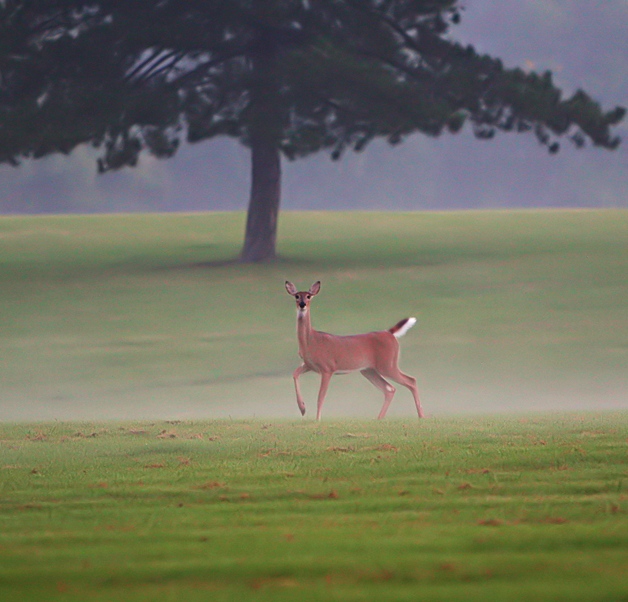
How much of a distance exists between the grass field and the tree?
3.34 m

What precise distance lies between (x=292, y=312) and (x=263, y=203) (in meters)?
5.82

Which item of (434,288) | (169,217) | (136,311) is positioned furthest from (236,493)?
(169,217)

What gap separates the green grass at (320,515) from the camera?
5.66m

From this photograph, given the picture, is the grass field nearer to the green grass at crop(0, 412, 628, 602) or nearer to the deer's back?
the green grass at crop(0, 412, 628, 602)

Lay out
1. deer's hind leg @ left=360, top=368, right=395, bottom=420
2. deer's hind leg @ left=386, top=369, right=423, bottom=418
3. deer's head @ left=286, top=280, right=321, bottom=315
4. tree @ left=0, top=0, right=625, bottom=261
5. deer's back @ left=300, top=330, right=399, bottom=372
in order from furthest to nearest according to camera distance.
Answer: tree @ left=0, top=0, right=625, bottom=261 < deer's hind leg @ left=360, top=368, right=395, bottom=420 < deer's hind leg @ left=386, top=369, right=423, bottom=418 < deer's back @ left=300, top=330, right=399, bottom=372 < deer's head @ left=286, top=280, right=321, bottom=315

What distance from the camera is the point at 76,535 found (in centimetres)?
694

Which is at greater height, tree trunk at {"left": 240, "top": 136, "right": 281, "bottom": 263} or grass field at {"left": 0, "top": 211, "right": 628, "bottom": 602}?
tree trunk at {"left": 240, "top": 136, "right": 281, "bottom": 263}

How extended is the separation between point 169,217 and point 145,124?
13.3m

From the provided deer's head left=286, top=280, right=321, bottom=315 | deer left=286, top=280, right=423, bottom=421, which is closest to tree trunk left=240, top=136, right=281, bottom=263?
deer left=286, top=280, right=423, bottom=421

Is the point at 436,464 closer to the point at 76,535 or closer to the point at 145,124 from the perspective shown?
the point at 76,535

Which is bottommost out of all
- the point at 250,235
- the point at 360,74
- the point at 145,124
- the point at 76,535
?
the point at 76,535

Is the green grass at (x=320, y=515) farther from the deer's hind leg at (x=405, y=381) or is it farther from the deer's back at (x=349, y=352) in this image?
the deer's hind leg at (x=405, y=381)

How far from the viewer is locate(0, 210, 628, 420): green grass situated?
20.1 m

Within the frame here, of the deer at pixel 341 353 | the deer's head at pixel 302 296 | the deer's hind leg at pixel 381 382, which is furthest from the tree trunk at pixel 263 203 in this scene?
the deer's head at pixel 302 296
